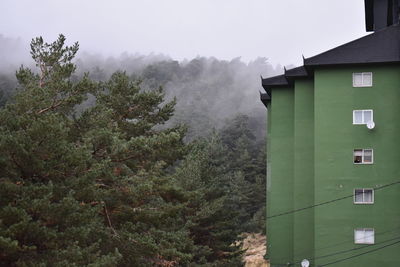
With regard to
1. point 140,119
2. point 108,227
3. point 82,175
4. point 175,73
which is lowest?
point 108,227

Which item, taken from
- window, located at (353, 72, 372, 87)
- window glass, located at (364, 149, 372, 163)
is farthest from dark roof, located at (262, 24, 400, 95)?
window glass, located at (364, 149, 372, 163)

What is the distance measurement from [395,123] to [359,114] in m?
1.57

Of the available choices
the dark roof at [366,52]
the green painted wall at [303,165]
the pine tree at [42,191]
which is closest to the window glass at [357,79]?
the dark roof at [366,52]

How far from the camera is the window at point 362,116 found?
23.5 metres

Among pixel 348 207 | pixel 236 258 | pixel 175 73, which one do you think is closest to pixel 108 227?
pixel 348 207

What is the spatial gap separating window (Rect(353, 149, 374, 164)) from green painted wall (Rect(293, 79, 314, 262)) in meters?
2.60

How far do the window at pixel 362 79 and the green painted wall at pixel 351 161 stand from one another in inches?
7.1

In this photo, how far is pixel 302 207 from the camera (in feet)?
84.2

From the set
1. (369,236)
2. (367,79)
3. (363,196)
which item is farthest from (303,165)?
(367,79)

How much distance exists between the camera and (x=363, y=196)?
2322cm

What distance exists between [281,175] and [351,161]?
4.85m

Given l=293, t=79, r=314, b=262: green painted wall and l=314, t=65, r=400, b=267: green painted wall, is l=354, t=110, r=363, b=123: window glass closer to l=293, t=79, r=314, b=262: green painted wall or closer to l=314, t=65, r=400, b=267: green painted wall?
l=314, t=65, r=400, b=267: green painted wall

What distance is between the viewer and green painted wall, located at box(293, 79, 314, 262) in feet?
83.5

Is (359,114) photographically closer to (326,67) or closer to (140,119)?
(326,67)
